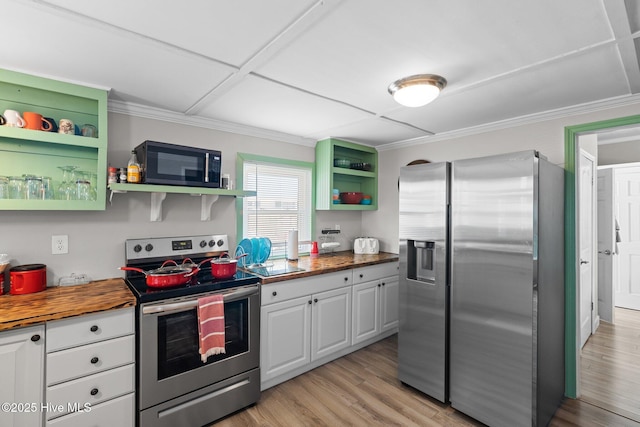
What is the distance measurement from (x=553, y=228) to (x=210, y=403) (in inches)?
106

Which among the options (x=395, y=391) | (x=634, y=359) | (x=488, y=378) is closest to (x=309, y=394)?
(x=395, y=391)

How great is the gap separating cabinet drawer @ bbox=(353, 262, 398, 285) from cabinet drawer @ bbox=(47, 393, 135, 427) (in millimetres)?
1974

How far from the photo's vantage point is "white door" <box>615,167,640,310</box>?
4.33 meters

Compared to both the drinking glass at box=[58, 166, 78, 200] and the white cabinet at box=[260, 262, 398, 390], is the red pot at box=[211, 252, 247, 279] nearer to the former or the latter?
the white cabinet at box=[260, 262, 398, 390]

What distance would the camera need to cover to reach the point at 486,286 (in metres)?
2.11

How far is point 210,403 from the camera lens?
82.8 inches

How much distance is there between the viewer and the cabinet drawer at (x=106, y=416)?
1.66 metres

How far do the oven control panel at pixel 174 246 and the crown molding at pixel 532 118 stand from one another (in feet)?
7.64

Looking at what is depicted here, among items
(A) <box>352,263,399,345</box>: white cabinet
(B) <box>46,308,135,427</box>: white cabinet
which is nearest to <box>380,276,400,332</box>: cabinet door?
(A) <box>352,263,399,345</box>: white cabinet

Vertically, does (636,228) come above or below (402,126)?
below

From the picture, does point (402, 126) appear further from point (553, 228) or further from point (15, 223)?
point (15, 223)

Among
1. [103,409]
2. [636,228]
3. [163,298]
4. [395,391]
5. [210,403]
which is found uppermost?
[636,228]

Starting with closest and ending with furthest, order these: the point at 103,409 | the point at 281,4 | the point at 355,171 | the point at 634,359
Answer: the point at 281,4, the point at 103,409, the point at 634,359, the point at 355,171

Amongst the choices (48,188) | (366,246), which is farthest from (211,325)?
(366,246)
